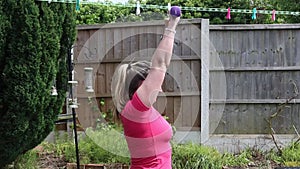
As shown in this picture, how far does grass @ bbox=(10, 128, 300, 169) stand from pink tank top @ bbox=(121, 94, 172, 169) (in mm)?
1937

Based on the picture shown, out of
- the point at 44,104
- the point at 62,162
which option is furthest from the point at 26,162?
the point at 44,104

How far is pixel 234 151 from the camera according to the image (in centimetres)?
459

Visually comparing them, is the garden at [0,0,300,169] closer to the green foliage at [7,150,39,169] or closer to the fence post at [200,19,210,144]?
the green foliage at [7,150,39,169]

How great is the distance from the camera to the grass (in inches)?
157

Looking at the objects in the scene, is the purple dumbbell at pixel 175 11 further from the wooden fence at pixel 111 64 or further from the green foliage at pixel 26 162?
the green foliage at pixel 26 162

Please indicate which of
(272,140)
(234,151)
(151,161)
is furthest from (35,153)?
(151,161)

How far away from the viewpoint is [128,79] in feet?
5.63

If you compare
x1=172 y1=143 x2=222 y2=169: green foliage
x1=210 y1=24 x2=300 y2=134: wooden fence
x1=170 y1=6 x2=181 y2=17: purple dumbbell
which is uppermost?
x1=170 y1=6 x2=181 y2=17: purple dumbbell

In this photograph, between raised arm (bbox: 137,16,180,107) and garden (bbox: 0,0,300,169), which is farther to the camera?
garden (bbox: 0,0,300,169)

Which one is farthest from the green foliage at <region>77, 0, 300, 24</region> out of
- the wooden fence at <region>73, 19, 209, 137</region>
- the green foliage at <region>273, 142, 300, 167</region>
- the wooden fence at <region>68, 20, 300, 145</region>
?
the green foliage at <region>273, 142, 300, 167</region>

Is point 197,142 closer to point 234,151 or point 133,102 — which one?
point 234,151

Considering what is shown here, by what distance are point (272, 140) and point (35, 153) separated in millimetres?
2360

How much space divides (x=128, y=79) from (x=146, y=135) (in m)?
0.22

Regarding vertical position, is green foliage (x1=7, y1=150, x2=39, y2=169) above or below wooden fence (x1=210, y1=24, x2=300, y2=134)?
below
